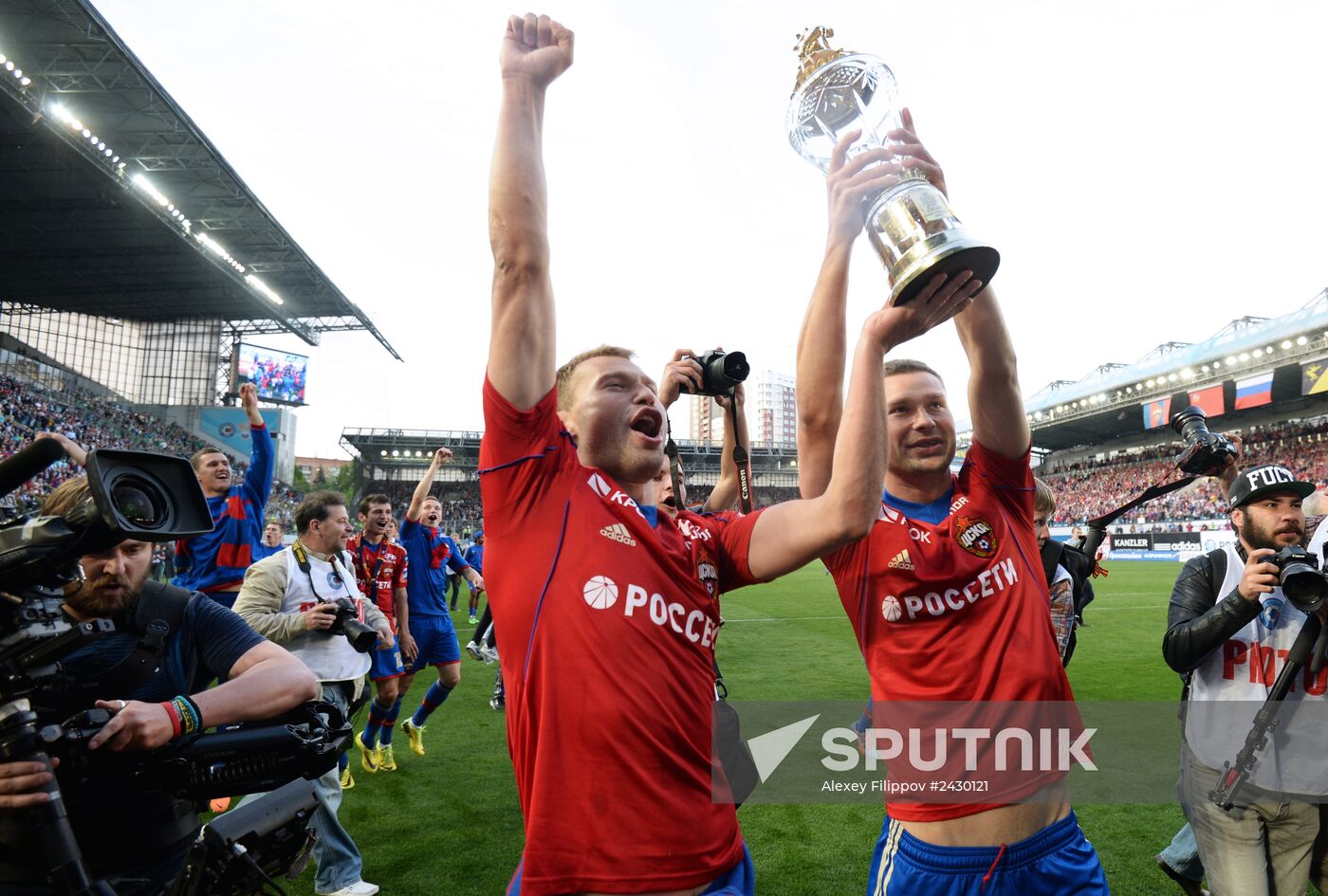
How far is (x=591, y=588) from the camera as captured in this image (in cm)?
169

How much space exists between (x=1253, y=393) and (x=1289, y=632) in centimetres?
3976

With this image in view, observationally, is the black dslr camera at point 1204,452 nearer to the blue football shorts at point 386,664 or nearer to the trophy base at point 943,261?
the trophy base at point 943,261

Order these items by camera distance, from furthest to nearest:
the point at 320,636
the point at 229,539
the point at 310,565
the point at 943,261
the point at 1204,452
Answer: the point at 229,539 < the point at 310,565 < the point at 320,636 < the point at 1204,452 < the point at 943,261

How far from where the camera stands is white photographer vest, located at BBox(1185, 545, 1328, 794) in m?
2.91

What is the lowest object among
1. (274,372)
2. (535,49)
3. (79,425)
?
(535,49)

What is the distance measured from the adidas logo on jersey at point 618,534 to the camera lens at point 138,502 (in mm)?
957

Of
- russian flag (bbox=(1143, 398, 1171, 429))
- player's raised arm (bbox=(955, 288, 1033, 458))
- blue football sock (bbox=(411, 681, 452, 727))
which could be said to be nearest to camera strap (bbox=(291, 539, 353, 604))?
blue football sock (bbox=(411, 681, 452, 727))

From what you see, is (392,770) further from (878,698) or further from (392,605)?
(878,698)

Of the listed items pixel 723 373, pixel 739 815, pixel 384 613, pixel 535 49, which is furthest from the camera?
pixel 384 613

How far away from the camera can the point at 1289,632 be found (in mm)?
3131

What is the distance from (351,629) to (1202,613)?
4072 mm

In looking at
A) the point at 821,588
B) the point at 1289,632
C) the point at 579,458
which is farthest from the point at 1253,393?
the point at 579,458

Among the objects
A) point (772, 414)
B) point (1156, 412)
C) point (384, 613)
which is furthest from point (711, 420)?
point (772, 414)

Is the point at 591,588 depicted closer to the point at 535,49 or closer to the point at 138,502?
the point at 138,502
